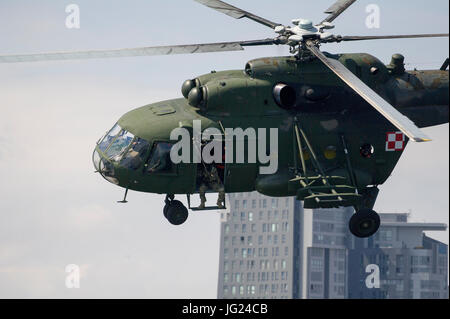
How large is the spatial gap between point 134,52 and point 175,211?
604 cm

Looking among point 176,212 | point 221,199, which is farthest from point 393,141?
point 176,212

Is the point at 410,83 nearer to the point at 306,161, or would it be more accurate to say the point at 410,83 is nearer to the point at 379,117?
the point at 379,117

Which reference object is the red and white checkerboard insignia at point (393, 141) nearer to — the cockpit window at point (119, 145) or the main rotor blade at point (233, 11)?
the main rotor blade at point (233, 11)

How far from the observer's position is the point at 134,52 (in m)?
30.6

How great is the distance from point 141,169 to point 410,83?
9.37 metres

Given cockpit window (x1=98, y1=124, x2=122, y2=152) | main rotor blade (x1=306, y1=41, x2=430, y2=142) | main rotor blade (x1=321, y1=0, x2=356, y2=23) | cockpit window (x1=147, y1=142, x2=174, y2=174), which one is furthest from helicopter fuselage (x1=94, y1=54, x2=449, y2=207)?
main rotor blade (x1=306, y1=41, x2=430, y2=142)

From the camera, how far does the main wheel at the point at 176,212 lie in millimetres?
33906

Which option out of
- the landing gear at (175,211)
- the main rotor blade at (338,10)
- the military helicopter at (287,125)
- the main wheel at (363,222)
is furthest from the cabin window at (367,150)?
the landing gear at (175,211)

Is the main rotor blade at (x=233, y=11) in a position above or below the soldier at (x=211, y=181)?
above

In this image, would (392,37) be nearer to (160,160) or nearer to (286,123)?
(286,123)

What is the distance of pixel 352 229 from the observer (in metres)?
32.5

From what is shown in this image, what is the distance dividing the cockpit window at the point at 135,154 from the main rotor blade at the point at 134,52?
3048 mm

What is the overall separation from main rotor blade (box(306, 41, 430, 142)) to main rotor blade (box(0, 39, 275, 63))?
223 cm

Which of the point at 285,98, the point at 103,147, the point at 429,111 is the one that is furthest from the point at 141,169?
the point at 429,111
